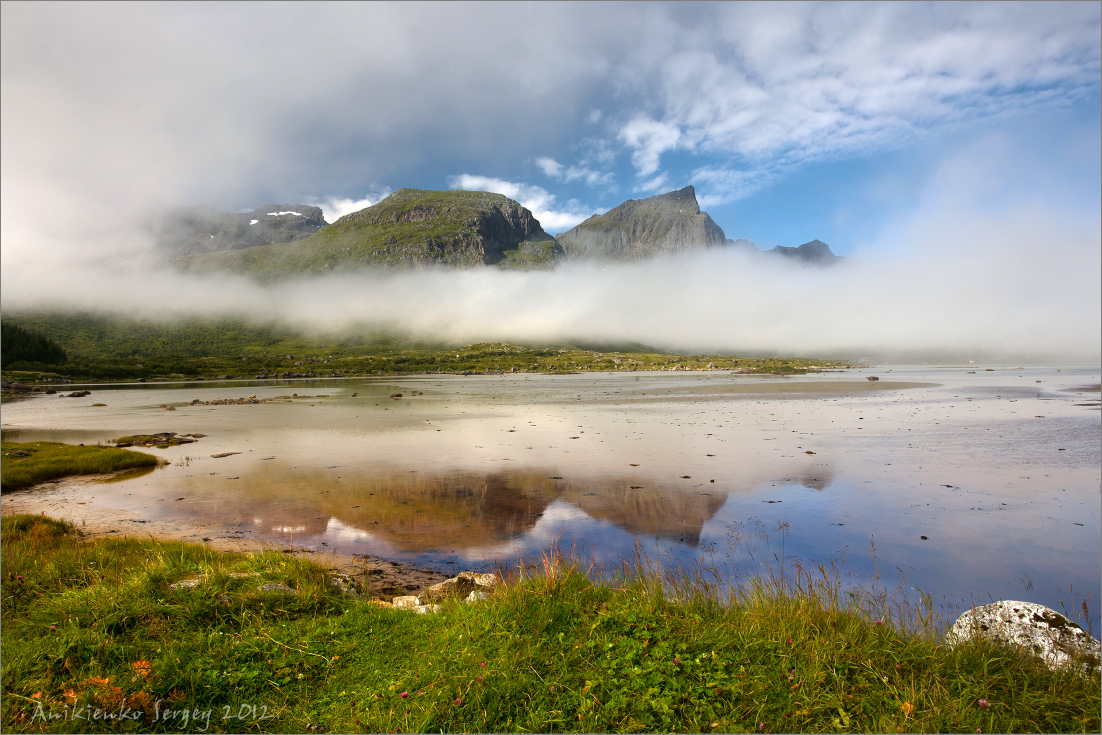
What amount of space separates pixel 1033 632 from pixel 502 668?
315 inches

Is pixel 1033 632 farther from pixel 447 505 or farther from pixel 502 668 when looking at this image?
pixel 447 505

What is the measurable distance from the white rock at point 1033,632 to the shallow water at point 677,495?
3.02m

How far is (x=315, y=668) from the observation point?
21.7ft

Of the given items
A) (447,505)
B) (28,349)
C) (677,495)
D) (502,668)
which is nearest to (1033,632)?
(502,668)

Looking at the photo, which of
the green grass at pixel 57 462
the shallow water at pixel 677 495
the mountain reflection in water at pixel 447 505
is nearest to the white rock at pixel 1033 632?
the shallow water at pixel 677 495

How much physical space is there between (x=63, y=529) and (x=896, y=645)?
2177cm

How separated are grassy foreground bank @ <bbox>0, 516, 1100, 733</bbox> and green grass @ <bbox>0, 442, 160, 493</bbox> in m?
24.2

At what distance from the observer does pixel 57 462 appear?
90.9ft

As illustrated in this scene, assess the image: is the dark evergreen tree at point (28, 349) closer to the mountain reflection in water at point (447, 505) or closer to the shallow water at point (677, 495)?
the shallow water at point (677, 495)

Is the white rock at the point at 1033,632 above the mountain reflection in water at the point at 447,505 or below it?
above

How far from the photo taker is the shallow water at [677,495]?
13.4m

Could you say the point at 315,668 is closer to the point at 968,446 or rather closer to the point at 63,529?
the point at 63,529

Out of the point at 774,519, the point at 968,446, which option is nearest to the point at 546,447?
the point at 774,519

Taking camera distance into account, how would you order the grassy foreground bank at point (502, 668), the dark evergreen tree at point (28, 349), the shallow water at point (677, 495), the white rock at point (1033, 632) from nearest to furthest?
the grassy foreground bank at point (502, 668), the white rock at point (1033, 632), the shallow water at point (677, 495), the dark evergreen tree at point (28, 349)
